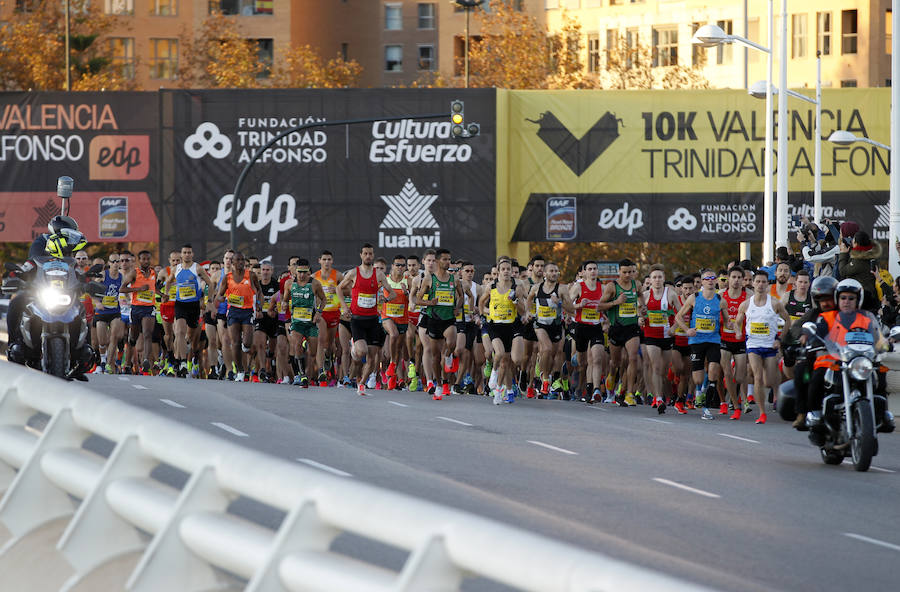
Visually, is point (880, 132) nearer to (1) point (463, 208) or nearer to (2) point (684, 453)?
(1) point (463, 208)

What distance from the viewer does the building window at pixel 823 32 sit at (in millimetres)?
75938

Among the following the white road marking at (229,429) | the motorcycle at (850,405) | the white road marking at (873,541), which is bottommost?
the white road marking at (873,541)

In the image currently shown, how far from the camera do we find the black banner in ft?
132

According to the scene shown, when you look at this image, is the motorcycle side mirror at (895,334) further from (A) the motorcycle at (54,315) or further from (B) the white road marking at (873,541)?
(A) the motorcycle at (54,315)

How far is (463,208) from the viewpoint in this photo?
40250mm

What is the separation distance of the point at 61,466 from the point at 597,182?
117 feet

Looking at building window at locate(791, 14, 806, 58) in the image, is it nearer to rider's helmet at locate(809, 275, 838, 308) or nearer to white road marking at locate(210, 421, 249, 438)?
rider's helmet at locate(809, 275, 838, 308)

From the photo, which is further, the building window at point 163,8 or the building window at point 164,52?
the building window at point 163,8

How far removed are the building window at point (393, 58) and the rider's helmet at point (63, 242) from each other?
8233cm

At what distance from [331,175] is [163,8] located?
2018 inches

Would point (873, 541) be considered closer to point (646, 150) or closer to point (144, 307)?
point (144, 307)

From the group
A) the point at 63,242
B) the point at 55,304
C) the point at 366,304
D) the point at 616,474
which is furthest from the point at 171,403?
the point at 616,474

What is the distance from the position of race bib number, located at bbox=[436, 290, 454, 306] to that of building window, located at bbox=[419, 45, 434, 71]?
249 feet

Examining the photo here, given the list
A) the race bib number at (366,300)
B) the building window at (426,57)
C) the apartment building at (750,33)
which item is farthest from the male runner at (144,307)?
the building window at (426,57)
